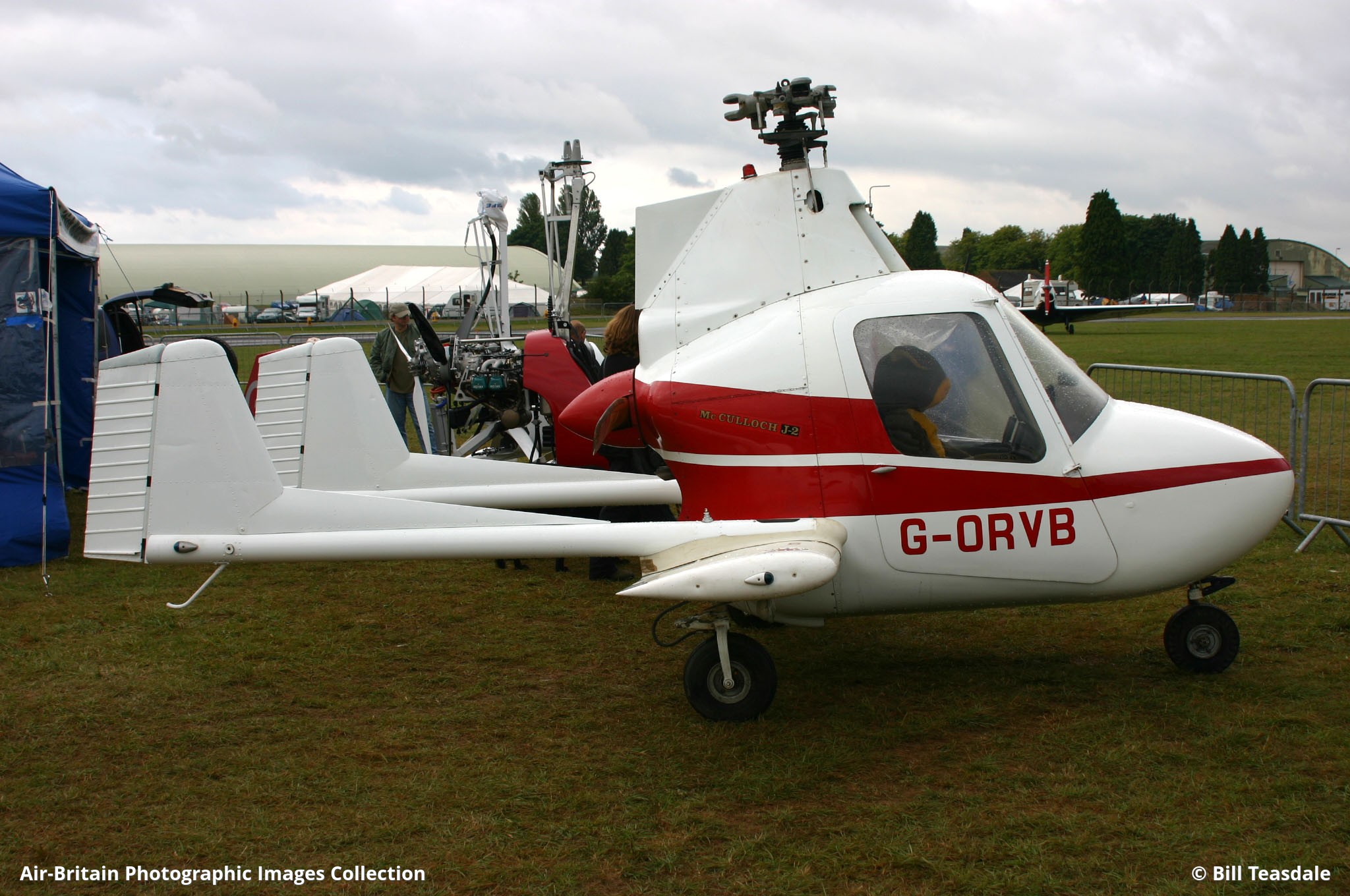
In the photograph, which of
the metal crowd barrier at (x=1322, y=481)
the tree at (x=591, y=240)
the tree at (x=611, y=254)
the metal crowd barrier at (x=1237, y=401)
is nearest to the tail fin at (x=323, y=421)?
the metal crowd barrier at (x=1237, y=401)

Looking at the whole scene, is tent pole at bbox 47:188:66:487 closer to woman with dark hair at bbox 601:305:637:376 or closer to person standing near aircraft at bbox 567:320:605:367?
person standing near aircraft at bbox 567:320:605:367

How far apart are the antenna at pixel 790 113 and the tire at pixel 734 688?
240 centimetres

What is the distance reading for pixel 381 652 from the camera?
592 centimetres

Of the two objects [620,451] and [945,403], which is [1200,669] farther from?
[620,451]

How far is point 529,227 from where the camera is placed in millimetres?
111688

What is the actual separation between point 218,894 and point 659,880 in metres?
1.47

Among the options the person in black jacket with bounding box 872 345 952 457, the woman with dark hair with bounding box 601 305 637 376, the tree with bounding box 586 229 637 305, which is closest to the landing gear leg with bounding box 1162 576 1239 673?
the person in black jacket with bounding box 872 345 952 457

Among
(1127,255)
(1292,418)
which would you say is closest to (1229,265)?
(1127,255)

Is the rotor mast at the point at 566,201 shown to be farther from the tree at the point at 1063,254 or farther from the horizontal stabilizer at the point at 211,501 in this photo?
the tree at the point at 1063,254

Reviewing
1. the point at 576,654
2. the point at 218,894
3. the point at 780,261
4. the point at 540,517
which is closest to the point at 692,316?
the point at 780,261

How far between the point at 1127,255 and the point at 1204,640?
299 ft

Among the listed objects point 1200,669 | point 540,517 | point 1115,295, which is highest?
point 1115,295

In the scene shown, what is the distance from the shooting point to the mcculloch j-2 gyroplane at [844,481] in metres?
4.47

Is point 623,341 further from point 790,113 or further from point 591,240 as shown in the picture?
point 591,240
